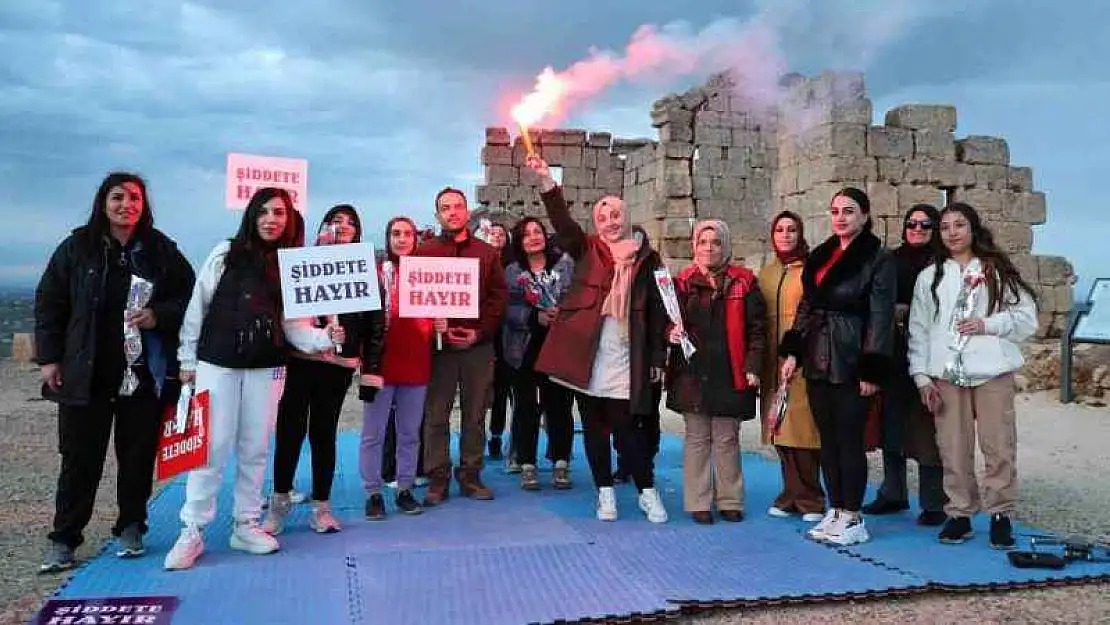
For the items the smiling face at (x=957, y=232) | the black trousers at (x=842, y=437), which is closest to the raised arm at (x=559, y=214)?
the black trousers at (x=842, y=437)

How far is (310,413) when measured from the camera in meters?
4.98

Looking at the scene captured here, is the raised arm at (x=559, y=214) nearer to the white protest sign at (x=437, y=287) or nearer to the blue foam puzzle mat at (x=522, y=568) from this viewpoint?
the white protest sign at (x=437, y=287)

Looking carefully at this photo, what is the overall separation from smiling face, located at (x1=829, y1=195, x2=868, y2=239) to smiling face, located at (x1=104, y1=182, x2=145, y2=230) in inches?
149

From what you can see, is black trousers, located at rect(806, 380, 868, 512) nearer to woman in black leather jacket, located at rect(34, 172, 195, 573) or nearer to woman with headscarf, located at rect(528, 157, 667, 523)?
woman with headscarf, located at rect(528, 157, 667, 523)

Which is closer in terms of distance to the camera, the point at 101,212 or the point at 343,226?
the point at 101,212

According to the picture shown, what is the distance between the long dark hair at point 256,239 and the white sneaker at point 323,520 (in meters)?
1.44


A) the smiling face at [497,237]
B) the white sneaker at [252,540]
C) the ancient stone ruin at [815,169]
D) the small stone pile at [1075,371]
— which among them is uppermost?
the ancient stone ruin at [815,169]

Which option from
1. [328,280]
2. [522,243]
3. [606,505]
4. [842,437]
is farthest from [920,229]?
[328,280]

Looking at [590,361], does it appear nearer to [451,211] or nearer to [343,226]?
[451,211]

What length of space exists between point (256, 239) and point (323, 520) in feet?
5.45

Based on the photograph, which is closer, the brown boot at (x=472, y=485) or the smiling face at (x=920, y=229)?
the smiling face at (x=920, y=229)

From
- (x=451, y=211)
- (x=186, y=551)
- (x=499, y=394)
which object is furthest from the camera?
(x=499, y=394)

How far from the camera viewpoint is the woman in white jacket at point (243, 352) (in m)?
4.37

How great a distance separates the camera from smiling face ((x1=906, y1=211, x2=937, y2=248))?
5.53m
